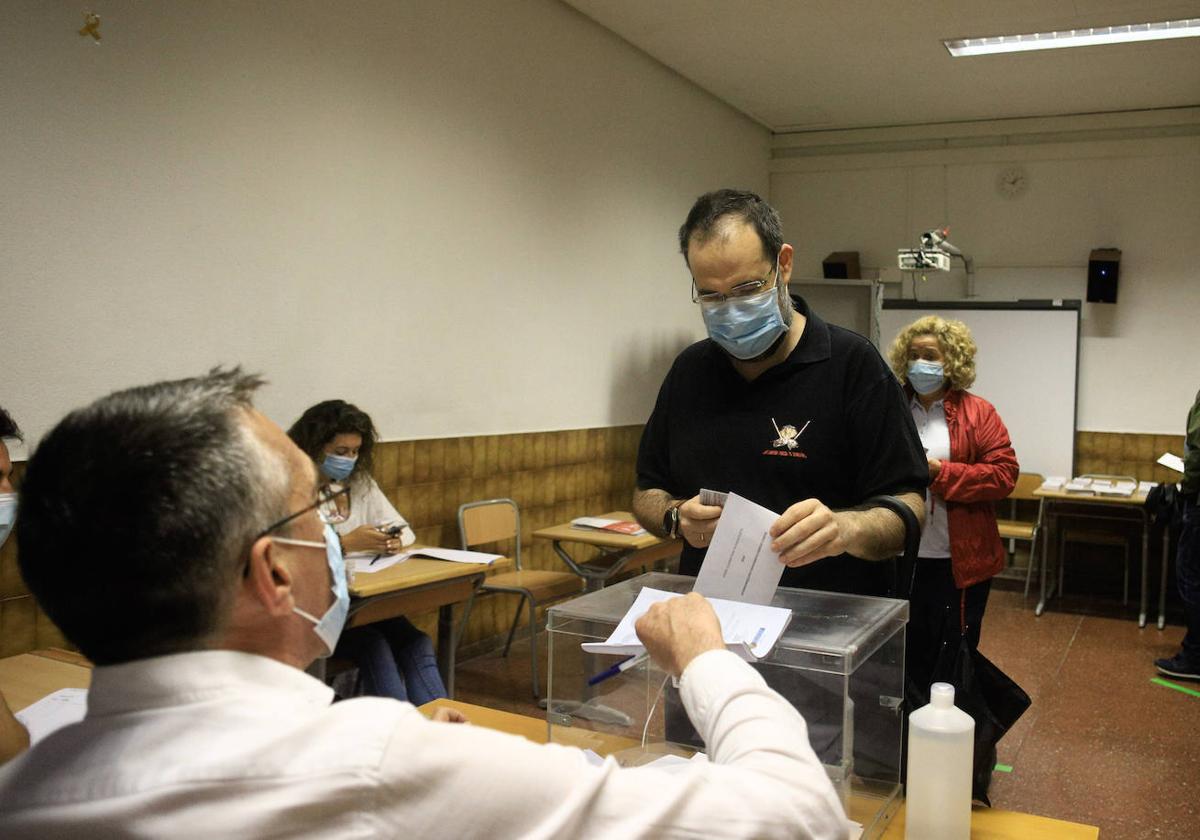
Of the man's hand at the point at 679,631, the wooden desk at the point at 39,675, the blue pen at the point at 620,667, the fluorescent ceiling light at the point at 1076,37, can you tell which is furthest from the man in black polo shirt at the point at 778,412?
the fluorescent ceiling light at the point at 1076,37

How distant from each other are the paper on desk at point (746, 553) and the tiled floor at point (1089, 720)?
2.73 metres

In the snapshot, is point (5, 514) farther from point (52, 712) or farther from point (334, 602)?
point (334, 602)

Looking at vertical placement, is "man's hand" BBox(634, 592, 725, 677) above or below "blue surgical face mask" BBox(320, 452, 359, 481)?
above

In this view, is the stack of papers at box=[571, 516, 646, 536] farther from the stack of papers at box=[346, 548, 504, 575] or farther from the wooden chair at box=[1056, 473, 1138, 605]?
the wooden chair at box=[1056, 473, 1138, 605]

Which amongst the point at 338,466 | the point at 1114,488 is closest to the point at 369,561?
the point at 338,466

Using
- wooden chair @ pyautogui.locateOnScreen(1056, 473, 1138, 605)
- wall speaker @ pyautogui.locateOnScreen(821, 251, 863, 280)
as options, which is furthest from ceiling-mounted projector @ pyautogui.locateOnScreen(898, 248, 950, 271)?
wooden chair @ pyautogui.locateOnScreen(1056, 473, 1138, 605)

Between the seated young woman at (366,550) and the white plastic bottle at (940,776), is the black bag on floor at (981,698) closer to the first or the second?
the white plastic bottle at (940,776)

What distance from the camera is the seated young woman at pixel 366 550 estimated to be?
12.4ft

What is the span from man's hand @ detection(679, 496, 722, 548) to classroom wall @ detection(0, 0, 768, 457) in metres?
2.40

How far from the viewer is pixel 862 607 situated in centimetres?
160

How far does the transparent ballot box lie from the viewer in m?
1.36

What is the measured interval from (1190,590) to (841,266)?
3704 mm

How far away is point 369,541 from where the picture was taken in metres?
4.00

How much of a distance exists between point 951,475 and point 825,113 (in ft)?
15.8
